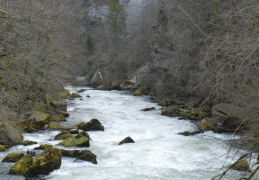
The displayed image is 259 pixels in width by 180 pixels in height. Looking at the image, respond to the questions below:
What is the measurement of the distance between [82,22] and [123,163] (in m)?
57.3

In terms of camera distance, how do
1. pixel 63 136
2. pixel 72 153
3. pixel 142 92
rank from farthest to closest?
pixel 142 92 → pixel 63 136 → pixel 72 153

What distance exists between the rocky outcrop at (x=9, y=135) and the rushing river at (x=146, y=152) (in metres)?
0.51

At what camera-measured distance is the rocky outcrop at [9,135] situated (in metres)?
10.7

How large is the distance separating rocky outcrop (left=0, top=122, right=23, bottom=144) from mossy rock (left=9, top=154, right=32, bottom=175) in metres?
2.52

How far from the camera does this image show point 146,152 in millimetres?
10578

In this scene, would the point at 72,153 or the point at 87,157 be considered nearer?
the point at 87,157

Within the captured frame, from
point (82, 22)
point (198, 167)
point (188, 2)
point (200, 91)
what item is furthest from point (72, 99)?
point (82, 22)

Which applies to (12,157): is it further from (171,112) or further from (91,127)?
(171,112)

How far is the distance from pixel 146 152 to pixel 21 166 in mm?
4380

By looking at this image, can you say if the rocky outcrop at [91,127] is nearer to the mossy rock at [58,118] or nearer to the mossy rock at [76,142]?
the mossy rock at [58,118]

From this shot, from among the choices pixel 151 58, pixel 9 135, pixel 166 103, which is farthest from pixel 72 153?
pixel 151 58

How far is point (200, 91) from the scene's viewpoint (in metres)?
20.0

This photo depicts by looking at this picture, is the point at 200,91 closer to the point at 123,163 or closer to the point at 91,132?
the point at 91,132

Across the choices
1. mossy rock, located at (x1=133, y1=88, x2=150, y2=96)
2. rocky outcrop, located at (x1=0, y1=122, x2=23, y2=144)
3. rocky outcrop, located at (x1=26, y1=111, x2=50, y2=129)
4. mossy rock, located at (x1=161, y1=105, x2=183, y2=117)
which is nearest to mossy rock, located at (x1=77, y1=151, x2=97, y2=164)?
rocky outcrop, located at (x1=0, y1=122, x2=23, y2=144)
